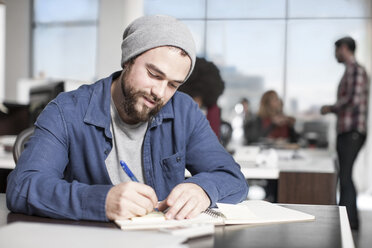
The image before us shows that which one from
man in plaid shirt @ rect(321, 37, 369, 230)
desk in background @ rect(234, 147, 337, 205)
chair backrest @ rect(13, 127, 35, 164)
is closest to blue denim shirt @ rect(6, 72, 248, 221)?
chair backrest @ rect(13, 127, 35, 164)

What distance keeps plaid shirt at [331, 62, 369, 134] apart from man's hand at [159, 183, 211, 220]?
107 inches

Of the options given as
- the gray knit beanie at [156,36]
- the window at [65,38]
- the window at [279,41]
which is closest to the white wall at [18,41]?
the window at [65,38]

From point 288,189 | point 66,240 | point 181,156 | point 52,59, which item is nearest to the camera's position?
point 66,240

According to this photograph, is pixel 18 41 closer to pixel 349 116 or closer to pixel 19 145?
pixel 349 116

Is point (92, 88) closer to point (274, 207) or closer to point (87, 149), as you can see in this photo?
point (87, 149)

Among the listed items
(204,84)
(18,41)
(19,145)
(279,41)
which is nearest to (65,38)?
(18,41)

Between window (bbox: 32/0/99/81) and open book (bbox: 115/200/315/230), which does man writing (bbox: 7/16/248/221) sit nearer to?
open book (bbox: 115/200/315/230)

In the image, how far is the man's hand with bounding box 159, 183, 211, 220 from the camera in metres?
0.95

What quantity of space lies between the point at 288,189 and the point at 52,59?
6.42 meters

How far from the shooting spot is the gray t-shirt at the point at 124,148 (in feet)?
4.40

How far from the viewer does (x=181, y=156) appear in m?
1.38

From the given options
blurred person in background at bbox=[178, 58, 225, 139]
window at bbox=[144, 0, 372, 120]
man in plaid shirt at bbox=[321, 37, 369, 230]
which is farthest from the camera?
window at bbox=[144, 0, 372, 120]

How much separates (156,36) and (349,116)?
262 centimetres

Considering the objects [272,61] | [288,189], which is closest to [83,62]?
[272,61]
